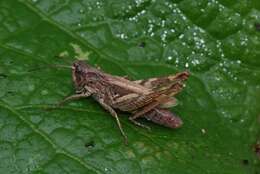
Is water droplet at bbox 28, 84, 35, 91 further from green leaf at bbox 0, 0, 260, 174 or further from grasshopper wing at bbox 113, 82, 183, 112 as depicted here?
grasshopper wing at bbox 113, 82, 183, 112

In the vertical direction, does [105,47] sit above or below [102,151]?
above

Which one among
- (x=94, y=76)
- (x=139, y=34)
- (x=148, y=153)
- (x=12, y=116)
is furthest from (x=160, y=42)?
(x=12, y=116)

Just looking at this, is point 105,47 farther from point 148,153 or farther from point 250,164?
point 250,164

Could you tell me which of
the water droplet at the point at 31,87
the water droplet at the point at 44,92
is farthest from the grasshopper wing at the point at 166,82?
the water droplet at the point at 31,87

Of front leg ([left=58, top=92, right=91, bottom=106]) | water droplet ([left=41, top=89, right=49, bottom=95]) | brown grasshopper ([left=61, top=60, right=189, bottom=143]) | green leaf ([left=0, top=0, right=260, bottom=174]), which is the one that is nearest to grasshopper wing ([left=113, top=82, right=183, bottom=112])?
brown grasshopper ([left=61, top=60, right=189, bottom=143])

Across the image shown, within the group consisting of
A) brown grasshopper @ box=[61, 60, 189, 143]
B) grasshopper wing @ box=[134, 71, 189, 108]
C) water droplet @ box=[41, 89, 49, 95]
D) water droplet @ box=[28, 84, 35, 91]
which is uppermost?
grasshopper wing @ box=[134, 71, 189, 108]

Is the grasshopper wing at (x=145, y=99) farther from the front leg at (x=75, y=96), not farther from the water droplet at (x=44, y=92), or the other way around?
the water droplet at (x=44, y=92)
